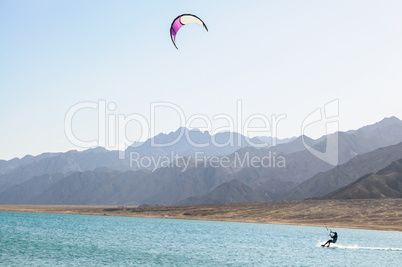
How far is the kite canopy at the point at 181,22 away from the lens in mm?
42331

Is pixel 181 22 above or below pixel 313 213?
above

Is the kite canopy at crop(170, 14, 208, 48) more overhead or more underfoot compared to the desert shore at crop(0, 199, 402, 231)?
more overhead

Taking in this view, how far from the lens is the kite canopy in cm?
4233

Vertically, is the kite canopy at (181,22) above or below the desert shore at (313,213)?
above

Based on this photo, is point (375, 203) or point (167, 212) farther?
point (167, 212)

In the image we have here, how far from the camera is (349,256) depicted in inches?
1547

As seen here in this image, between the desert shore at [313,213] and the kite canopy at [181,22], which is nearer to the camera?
the kite canopy at [181,22]

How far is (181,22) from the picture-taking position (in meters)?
44.6

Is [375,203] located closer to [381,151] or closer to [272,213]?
[272,213]

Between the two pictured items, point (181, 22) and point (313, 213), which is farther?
point (313, 213)

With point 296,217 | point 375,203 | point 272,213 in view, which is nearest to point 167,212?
point 272,213

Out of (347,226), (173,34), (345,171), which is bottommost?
(347,226)

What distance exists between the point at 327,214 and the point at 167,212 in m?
53.1

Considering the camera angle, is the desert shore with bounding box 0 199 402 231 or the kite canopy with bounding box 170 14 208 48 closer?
the kite canopy with bounding box 170 14 208 48
